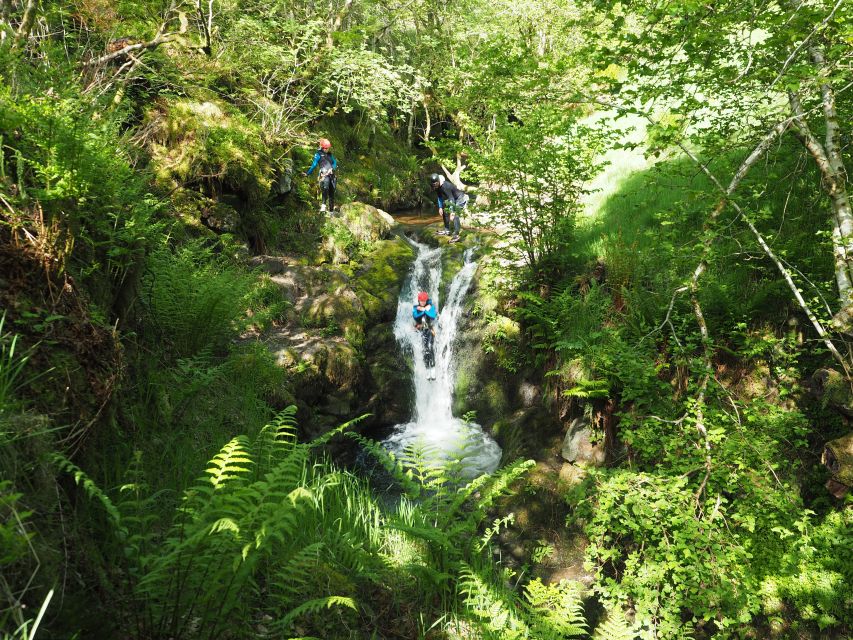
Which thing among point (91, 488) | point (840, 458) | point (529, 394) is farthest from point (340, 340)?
point (840, 458)

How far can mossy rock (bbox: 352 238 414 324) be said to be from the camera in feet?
37.7

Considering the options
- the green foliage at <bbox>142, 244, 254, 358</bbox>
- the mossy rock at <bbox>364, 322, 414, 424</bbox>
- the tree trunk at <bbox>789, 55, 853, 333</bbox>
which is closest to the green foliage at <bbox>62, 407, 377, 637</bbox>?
the green foliage at <bbox>142, 244, 254, 358</bbox>

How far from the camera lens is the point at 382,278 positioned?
1223 centimetres

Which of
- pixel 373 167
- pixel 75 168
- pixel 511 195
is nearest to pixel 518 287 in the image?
pixel 511 195

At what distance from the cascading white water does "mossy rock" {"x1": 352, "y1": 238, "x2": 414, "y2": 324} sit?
258mm

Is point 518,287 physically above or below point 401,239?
below

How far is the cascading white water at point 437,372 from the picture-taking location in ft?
31.4

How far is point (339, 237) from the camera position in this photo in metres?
12.6

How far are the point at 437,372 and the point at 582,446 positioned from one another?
482 centimetres

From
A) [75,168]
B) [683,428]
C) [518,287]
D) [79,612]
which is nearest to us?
[79,612]

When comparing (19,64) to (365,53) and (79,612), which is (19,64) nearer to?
(79,612)

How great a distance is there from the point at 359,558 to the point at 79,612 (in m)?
1.73

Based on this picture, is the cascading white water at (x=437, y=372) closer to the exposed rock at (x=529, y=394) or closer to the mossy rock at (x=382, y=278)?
the mossy rock at (x=382, y=278)

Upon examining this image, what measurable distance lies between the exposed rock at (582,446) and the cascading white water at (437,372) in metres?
→ 2.12
